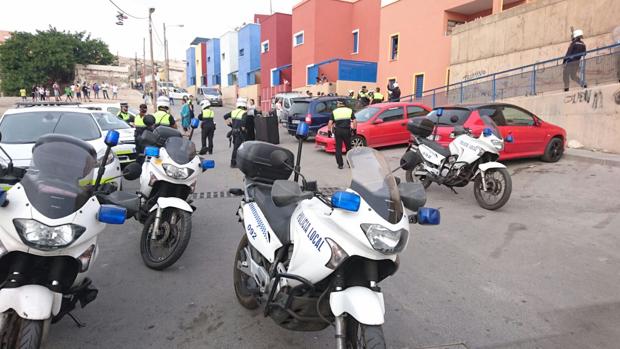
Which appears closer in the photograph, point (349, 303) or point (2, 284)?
point (349, 303)

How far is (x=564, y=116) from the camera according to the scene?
11570mm

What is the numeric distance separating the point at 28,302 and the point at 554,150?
1053 cm

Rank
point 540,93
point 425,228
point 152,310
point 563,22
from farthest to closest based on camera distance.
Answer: point 563,22 → point 540,93 → point 425,228 → point 152,310

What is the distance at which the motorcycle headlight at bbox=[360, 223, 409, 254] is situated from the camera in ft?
7.06

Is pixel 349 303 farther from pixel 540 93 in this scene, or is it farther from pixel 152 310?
pixel 540 93

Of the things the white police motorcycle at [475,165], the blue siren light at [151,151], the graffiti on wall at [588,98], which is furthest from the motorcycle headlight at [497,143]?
the graffiti on wall at [588,98]

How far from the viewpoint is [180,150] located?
4715 mm

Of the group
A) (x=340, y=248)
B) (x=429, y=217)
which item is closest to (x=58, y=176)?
(x=340, y=248)

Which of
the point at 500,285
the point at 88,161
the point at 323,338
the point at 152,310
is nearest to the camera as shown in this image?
the point at 88,161

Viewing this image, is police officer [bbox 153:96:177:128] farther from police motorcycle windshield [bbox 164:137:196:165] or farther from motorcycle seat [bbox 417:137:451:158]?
motorcycle seat [bbox 417:137:451:158]

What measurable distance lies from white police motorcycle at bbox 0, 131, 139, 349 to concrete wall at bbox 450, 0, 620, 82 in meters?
15.1

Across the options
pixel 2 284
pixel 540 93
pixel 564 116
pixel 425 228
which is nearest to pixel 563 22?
pixel 540 93

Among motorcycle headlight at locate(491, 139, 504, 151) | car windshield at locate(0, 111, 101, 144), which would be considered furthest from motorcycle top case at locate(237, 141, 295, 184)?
car windshield at locate(0, 111, 101, 144)

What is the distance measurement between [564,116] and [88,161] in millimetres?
12361
